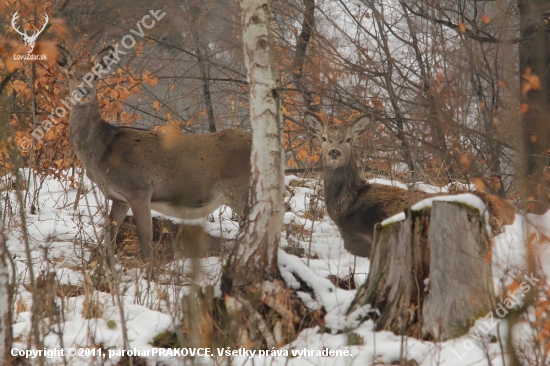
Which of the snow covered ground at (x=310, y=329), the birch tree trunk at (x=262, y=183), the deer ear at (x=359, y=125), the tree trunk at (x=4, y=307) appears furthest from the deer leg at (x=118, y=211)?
the tree trunk at (x=4, y=307)

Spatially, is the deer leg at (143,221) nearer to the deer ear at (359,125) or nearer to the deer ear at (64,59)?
the deer ear at (64,59)

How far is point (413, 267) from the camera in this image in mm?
4555

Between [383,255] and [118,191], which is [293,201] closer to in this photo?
[118,191]

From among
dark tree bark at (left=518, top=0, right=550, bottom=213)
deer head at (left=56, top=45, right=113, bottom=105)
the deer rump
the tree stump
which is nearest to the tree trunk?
the tree stump

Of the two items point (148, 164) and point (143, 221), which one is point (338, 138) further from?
point (143, 221)

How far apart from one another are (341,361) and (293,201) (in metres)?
6.90

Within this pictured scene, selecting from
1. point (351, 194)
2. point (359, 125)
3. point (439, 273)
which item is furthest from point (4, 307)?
point (359, 125)

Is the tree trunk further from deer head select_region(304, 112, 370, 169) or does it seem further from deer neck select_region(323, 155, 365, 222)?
deer head select_region(304, 112, 370, 169)

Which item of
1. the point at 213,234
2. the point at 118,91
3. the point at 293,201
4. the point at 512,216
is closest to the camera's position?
the point at 512,216

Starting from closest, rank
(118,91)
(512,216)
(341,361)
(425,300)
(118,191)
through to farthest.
→ (341,361)
(425,300)
(512,216)
(118,191)
(118,91)

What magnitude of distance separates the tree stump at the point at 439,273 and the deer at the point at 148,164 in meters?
4.06

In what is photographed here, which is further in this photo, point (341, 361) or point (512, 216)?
point (512, 216)

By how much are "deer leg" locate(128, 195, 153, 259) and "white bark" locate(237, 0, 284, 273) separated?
3.64 m

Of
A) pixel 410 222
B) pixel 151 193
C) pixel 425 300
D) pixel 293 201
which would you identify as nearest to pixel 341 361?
pixel 425 300
